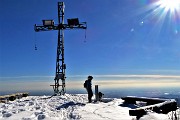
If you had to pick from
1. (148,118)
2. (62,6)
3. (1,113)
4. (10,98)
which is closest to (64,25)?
(62,6)

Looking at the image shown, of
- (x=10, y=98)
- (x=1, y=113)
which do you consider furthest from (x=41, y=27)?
(x=1, y=113)

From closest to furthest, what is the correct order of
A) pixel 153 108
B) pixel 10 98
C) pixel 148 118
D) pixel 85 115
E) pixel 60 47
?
pixel 148 118 < pixel 85 115 < pixel 153 108 < pixel 10 98 < pixel 60 47

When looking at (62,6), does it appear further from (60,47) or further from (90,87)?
(90,87)

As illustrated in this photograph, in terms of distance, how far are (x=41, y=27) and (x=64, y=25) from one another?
3065 mm

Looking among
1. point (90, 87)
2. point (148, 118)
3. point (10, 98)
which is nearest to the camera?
point (148, 118)

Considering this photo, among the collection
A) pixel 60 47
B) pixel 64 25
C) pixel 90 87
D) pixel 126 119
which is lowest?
pixel 126 119

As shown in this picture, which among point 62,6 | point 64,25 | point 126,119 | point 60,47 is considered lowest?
point 126,119

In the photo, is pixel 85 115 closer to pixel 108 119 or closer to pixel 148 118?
pixel 108 119

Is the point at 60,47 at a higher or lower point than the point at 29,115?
higher

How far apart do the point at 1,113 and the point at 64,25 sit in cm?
1797

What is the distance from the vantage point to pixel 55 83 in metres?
30.4

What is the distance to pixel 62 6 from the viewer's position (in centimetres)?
3145

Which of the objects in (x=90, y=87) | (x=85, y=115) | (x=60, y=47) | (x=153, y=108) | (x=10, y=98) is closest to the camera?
(x=85, y=115)

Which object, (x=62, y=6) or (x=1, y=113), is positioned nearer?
(x=1, y=113)
